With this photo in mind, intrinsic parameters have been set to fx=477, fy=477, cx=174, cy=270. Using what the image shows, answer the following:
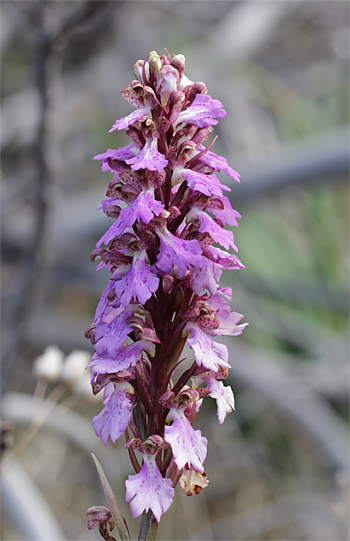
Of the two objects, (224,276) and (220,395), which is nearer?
(220,395)

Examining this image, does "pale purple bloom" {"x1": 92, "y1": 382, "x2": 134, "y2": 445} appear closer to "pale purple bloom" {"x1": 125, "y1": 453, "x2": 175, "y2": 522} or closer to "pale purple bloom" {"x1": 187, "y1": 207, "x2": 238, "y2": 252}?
"pale purple bloom" {"x1": 125, "y1": 453, "x2": 175, "y2": 522}

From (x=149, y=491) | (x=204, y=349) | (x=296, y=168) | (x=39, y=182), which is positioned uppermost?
(x=296, y=168)

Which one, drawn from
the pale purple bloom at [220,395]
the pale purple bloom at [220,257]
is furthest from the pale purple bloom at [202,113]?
the pale purple bloom at [220,395]

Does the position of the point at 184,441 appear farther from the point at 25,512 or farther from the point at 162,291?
the point at 25,512

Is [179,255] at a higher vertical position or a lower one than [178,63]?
lower

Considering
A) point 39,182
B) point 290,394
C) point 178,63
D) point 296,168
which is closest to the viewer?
point 178,63

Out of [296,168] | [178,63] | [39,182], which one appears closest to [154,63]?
[178,63]

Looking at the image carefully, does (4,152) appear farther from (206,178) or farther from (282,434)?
(206,178)
